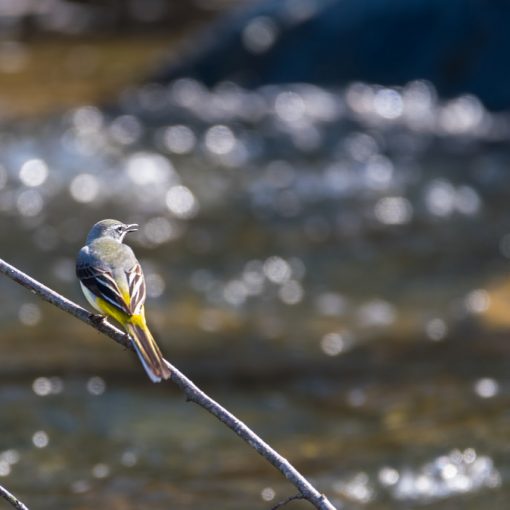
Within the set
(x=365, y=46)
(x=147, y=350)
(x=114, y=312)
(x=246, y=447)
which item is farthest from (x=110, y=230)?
(x=365, y=46)

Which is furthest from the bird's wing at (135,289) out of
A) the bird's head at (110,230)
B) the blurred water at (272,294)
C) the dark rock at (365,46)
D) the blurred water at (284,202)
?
the dark rock at (365,46)

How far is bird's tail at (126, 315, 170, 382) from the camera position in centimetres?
356

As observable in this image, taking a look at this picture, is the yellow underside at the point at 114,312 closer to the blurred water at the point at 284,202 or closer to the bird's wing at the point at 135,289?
the bird's wing at the point at 135,289

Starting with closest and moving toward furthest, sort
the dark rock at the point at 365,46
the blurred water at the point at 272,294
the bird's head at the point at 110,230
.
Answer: the bird's head at the point at 110,230 < the blurred water at the point at 272,294 < the dark rock at the point at 365,46

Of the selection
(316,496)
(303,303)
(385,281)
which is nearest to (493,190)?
(385,281)

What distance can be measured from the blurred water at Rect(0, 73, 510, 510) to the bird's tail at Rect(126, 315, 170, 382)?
218 centimetres

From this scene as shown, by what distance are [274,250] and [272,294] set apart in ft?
2.96

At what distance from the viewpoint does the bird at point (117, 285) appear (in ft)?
12.6

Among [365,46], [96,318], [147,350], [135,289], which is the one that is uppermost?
[365,46]

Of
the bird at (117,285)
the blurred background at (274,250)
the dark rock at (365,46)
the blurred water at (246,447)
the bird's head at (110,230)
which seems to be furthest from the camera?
the dark rock at (365,46)

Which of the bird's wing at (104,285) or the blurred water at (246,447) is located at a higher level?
the blurred water at (246,447)

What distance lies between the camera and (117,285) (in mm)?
4246

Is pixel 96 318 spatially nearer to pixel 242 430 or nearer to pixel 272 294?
pixel 242 430

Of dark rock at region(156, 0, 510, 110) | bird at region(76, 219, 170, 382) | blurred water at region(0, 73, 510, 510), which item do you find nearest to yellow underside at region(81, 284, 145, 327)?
bird at region(76, 219, 170, 382)
